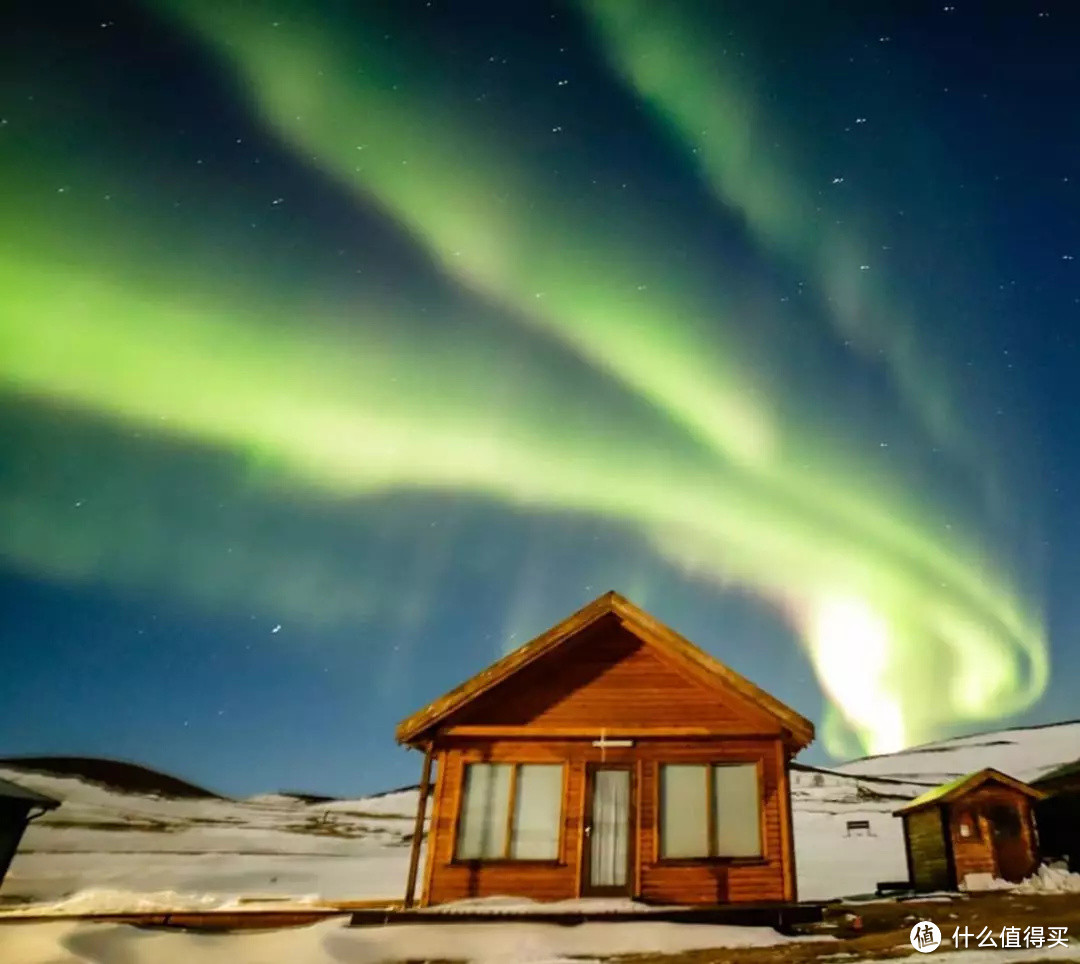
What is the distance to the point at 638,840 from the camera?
15695 millimetres

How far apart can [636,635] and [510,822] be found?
466 cm

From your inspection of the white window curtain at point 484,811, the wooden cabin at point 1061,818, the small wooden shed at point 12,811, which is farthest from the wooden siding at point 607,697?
the wooden cabin at point 1061,818

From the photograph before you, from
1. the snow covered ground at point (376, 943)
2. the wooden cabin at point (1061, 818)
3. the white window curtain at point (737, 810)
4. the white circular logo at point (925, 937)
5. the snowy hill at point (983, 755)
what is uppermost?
the snowy hill at point (983, 755)

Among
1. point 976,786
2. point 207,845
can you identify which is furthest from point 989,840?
point 207,845

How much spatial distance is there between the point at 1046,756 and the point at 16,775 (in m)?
100

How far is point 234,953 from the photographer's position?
39.9 ft

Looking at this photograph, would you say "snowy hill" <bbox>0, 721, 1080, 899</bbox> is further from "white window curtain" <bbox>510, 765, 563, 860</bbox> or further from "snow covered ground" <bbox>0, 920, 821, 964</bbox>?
"snow covered ground" <bbox>0, 920, 821, 964</bbox>

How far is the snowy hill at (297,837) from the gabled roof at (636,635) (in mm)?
13688

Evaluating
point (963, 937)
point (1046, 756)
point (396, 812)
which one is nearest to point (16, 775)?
point (396, 812)

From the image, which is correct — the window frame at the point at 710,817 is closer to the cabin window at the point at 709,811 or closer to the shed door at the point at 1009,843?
the cabin window at the point at 709,811

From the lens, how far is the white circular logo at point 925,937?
38.3 ft

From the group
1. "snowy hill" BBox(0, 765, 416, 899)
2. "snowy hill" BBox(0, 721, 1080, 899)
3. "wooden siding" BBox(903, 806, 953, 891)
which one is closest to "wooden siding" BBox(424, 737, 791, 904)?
"wooden siding" BBox(903, 806, 953, 891)

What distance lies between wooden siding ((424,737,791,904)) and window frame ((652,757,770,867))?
3cm

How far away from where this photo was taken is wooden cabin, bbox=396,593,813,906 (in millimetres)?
15547
